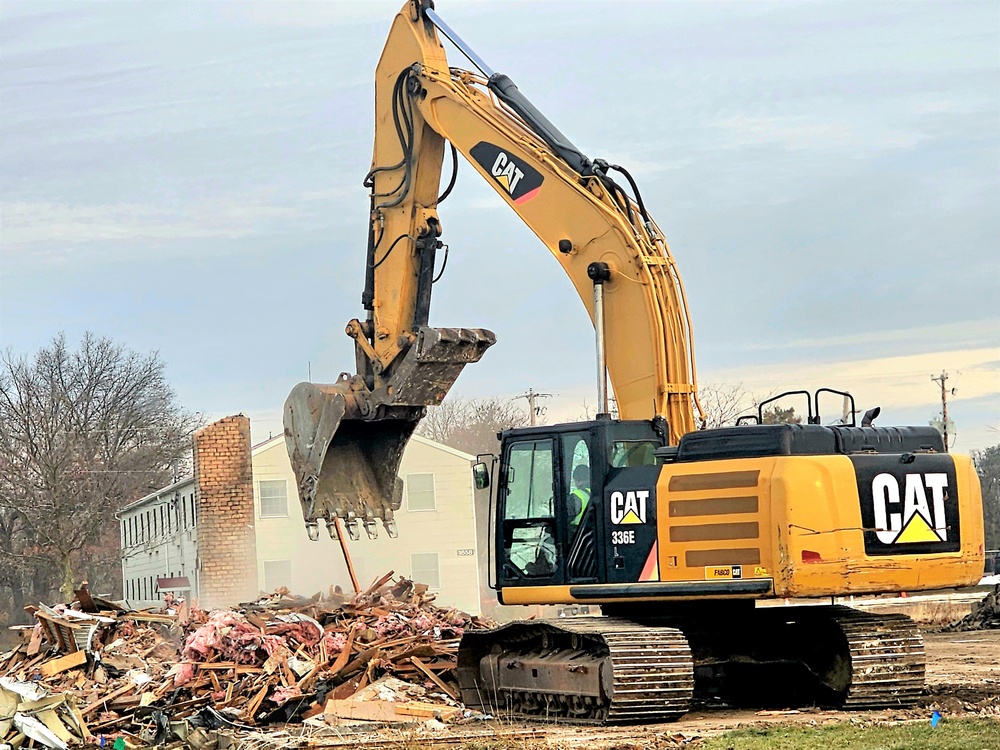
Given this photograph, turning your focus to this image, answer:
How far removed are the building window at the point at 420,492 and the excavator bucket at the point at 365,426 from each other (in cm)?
2560

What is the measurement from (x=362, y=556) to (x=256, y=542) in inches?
105

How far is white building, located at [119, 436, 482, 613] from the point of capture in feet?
118

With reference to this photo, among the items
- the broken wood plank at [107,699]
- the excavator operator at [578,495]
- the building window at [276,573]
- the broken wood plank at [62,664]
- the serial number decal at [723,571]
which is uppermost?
the excavator operator at [578,495]

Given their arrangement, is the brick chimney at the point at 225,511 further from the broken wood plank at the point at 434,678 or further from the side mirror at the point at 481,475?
the side mirror at the point at 481,475

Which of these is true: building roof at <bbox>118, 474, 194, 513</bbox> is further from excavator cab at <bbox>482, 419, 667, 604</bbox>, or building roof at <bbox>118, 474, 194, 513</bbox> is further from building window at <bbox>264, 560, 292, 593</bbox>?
excavator cab at <bbox>482, 419, 667, 604</bbox>

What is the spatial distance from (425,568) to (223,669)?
86.8ft

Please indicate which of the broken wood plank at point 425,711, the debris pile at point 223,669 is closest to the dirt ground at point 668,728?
the broken wood plank at point 425,711

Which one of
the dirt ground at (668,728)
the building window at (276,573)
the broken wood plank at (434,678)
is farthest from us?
the building window at (276,573)

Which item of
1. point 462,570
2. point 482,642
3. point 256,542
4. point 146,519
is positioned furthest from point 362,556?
point 482,642

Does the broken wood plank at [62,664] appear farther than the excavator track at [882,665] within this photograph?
Yes

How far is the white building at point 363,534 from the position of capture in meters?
36.0

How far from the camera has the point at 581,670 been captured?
12.4 m

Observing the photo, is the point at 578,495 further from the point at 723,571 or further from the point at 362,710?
the point at 362,710

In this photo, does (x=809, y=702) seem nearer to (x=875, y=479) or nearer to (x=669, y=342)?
(x=875, y=479)
